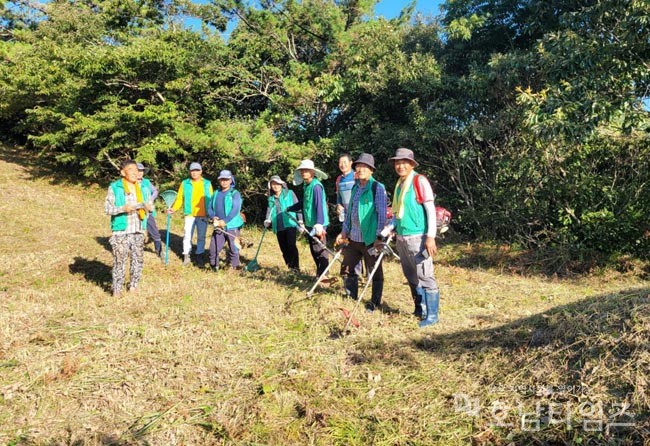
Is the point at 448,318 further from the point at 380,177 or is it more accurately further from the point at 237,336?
the point at 380,177

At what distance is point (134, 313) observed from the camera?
5602 millimetres

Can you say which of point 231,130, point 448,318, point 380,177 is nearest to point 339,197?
point 448,318

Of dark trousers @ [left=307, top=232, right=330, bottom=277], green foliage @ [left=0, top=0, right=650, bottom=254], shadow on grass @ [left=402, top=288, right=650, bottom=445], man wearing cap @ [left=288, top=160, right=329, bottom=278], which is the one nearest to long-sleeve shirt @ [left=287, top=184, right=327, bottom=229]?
man wearing cap @ [left=288, top=160, right=329, bottom=278]

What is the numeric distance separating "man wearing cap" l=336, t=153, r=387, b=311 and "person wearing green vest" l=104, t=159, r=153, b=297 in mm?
2833

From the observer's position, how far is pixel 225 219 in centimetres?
811

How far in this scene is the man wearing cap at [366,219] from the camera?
5.53 m

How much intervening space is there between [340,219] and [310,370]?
2.77 metres

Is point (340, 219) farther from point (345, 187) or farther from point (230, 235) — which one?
point (230, 235)

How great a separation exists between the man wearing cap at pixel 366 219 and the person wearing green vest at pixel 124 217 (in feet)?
9.29

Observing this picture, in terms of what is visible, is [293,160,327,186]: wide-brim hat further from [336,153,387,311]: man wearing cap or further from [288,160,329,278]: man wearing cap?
[336,153,387,311]: man wearing cap

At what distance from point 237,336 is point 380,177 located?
8.61 metres

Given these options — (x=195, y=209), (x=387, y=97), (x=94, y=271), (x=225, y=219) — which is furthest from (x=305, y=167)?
(x=387, y=97)

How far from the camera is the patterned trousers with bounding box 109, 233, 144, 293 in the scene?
6270mm

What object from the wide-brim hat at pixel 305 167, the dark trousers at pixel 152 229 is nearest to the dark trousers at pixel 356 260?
the wide-brim hat at pixel 305 167
